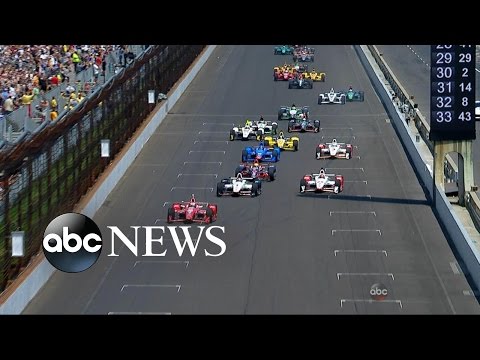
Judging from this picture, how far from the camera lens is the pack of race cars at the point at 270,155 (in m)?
Result: 39.3

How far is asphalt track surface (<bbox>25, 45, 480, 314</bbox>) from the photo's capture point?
3212 centimetres

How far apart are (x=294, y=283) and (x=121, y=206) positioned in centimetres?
987

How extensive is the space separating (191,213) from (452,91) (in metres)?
8.91

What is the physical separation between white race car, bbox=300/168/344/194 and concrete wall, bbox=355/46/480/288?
305 centimetres

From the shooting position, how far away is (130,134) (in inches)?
2042

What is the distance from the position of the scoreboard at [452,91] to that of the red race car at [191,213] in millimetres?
7829

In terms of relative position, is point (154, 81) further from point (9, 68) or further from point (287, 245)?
point (287, 245)

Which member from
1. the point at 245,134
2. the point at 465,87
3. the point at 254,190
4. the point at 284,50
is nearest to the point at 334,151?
the point at 245,134

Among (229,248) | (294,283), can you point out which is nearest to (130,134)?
(229,248)

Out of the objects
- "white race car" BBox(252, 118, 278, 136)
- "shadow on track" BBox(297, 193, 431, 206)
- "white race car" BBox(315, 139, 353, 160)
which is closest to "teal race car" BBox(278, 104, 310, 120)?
"white race car" BBox(252, 118, 278, 136)

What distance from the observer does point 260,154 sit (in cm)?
5006

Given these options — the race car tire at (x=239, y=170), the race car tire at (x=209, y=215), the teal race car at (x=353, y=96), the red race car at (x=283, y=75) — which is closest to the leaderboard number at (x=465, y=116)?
the race car tire at (x=239, y=170)

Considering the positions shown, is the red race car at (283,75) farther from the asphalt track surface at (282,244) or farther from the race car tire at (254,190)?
the race car tire at (254,190)
